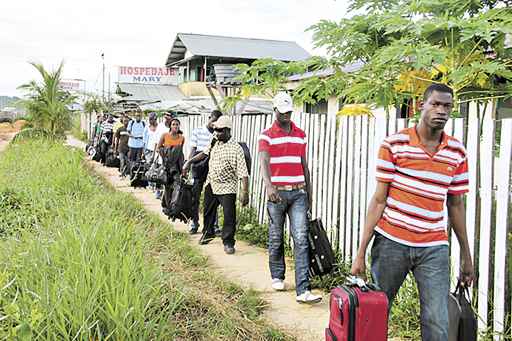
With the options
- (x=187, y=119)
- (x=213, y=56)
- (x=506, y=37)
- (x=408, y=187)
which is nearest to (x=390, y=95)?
(x=506, y=37)

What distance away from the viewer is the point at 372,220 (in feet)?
10.8

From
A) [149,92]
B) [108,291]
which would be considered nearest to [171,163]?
[108,291]

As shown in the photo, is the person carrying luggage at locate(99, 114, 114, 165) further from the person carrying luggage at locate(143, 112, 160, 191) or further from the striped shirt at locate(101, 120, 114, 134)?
the person carrying luggage at locate(143, 112, 160, 191)

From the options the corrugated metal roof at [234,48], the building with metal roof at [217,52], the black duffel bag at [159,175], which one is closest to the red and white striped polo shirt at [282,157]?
the black duffel bag at [159,175]

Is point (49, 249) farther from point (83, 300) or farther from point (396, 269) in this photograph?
point (396, 269)

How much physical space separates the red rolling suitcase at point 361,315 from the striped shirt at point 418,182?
422 mm

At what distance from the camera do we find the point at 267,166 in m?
5.14

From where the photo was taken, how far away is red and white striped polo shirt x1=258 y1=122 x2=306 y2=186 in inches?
203

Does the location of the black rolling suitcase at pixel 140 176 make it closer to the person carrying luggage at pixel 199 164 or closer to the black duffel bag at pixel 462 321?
the person carrying luggage at pixel 199 164

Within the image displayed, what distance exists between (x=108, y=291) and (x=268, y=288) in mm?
2316

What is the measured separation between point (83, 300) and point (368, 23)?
4.31 metres

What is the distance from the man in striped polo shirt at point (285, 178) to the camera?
5059 mm

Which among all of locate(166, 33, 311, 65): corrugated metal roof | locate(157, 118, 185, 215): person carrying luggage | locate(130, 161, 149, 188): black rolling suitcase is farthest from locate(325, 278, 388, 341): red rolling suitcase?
locate(166, 33, 311, 65): corrugated metal roof

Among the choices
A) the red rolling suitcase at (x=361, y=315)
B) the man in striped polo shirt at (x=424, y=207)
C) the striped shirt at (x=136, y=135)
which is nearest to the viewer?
the red rolling suitcase at (x=361, y=315)
